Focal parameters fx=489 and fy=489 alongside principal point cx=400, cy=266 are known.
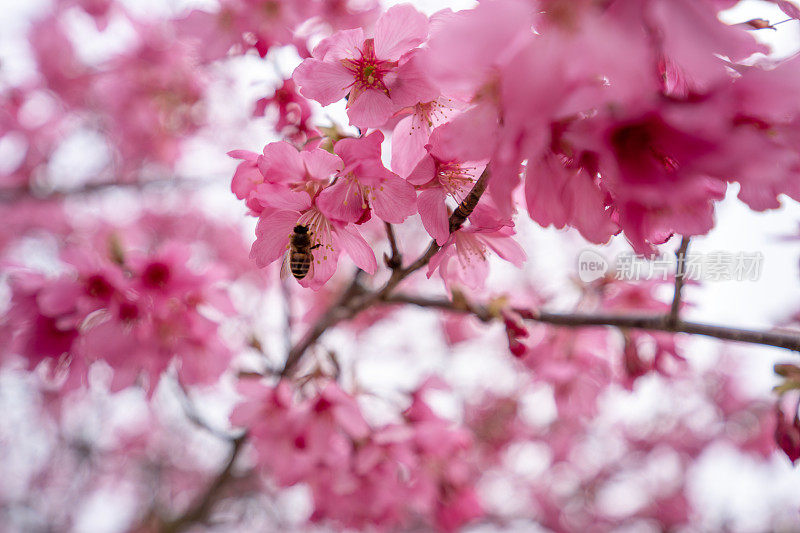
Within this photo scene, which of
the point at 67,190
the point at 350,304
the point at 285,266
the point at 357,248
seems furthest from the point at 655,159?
the point at 67,190

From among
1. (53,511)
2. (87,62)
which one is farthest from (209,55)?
(53,511)

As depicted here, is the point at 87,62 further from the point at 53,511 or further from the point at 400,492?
the point at 53,511

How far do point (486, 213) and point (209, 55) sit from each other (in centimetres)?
140

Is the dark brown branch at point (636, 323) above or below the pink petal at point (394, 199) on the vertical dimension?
below

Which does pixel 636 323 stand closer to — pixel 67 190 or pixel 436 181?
pixel 436 181

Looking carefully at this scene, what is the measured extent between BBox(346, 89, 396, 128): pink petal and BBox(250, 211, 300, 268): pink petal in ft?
0.76

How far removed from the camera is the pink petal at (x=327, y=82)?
1023 mm

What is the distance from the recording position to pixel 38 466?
5.61m

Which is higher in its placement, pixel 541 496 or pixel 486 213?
pixel 486 213

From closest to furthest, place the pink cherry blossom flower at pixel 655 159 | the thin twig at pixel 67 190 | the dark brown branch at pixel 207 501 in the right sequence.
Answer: the pink cherry blossom flower at pixel 655 159 → the dark brown branch at pixel 207 501 → the thin twig at pixel 67 190

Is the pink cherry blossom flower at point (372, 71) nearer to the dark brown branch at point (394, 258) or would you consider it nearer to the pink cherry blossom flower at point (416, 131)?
the pink cherry blossom flower at point (416, 131)

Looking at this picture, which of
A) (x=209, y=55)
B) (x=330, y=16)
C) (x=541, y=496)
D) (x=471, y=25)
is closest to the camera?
(x=471, y=25)

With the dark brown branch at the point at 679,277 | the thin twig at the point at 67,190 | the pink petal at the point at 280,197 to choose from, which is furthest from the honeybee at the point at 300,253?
the thin twig at the point at 67,190

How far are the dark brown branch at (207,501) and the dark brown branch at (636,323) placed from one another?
1068mm
